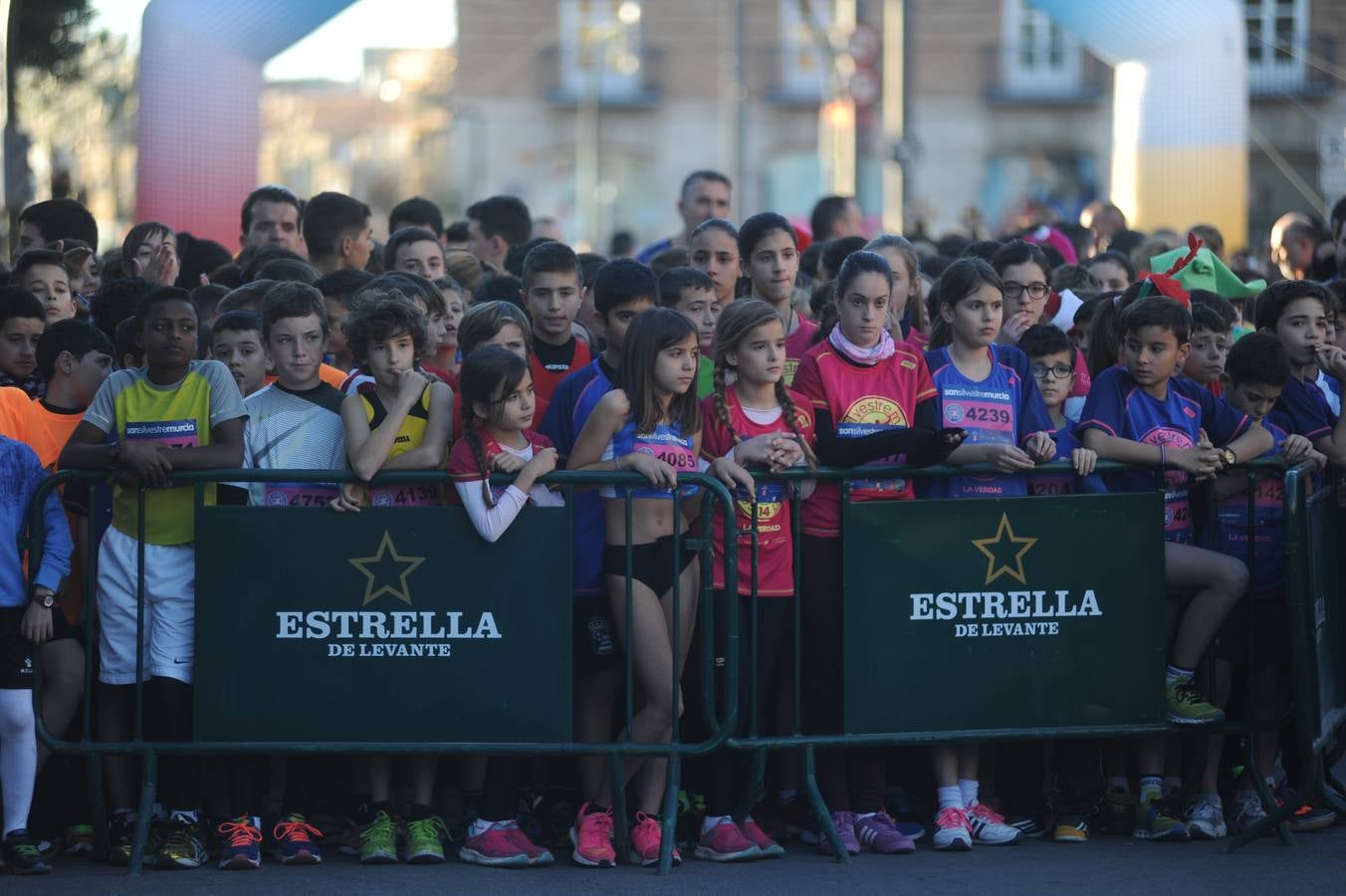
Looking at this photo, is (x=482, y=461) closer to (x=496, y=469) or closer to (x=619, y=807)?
(x=496, y=469)

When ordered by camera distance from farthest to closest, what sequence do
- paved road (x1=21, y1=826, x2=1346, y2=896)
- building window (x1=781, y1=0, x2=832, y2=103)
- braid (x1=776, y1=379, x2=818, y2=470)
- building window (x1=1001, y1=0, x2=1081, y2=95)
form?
building window (x1=781, y1=0, x2=832, y2=103) → building window (x1=1001, y1=0, x2=1081, y2=95) → braid (x1=776, y1=379, x2=818, y2=470) → paved road (x1=21, y1=826, x2=1346, y2=896)

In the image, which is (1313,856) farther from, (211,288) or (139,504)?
(211,288)

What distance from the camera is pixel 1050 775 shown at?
275 inches

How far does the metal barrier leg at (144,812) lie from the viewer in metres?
6.25

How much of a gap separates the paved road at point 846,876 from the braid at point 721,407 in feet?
4.77

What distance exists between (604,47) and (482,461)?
133 feet

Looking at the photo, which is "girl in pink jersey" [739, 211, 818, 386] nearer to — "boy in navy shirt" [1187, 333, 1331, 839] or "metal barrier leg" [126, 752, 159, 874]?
"boy in navy shirt" [1187, 333, 1331, 839]

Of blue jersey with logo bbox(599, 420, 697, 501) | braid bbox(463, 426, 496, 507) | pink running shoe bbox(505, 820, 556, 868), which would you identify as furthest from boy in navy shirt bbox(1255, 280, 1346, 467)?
pink running shoe bbox(505, 820, 556, 868)

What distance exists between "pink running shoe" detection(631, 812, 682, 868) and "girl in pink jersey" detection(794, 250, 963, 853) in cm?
58

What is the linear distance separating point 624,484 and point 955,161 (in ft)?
129

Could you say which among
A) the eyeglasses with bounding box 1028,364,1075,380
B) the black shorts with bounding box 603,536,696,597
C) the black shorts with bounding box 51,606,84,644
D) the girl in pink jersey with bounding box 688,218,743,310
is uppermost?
the girl in pink jersey with bounding box 688,218,743,310

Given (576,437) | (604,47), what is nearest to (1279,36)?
(604,47)

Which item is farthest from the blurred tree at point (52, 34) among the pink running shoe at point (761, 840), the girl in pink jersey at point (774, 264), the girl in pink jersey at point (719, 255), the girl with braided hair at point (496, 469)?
the pink running shoe at point (761, 840)

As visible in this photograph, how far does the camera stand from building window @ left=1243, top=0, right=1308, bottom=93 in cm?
4062
